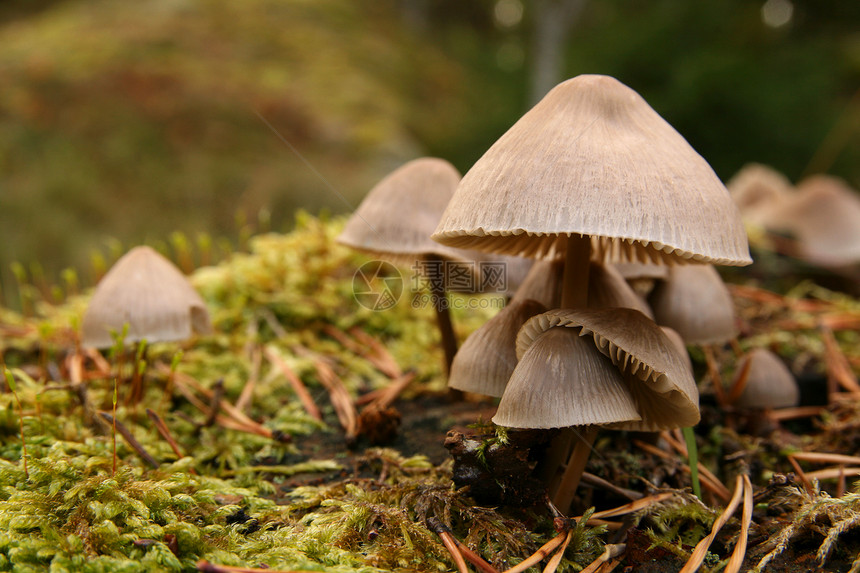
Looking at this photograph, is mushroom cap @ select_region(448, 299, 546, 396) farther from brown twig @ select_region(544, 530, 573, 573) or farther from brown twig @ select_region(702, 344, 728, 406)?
brown twig @ select_region(702, 344, 728, 406)

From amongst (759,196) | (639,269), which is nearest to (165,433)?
(639,269)

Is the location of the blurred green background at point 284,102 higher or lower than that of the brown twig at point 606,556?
higher

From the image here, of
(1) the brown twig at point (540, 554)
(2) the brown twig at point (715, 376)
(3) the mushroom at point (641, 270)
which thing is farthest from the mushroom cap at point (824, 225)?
(1) the brown twig at point (540, 554)

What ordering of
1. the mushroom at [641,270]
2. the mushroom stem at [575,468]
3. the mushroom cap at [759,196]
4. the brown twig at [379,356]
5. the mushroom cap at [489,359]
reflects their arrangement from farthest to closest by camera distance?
the mushroom cap at [759,196] → the brown twig at [379,356] → the mushroom at [641,270] → the mushroom cap at [489,359] → the mushroom stem at [575,468]

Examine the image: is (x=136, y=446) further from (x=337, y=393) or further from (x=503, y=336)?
(x=503, y=336)

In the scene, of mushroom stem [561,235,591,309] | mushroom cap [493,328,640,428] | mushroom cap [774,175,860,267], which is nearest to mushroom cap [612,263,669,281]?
mushroom stem [561,235,591,309]

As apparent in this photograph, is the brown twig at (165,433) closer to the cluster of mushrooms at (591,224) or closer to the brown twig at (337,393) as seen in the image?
the brown twig at (337,393)
